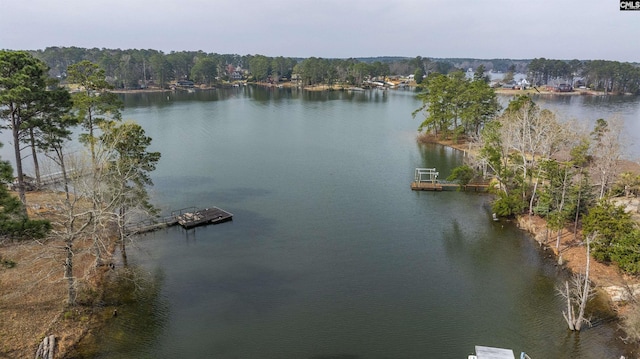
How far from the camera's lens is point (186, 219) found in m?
31.1

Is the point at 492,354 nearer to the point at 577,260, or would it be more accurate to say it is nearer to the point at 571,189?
the point at 577,260

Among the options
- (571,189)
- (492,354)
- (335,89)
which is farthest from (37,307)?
(335,89)

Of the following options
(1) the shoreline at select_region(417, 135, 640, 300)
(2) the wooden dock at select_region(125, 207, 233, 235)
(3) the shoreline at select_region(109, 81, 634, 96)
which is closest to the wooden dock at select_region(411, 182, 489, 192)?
(1) the shoreline at select_region(417, 135, 640, 300)

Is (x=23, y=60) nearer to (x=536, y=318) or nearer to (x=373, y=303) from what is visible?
(x=373, y=303)

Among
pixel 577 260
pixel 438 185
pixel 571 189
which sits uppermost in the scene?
pixel 571 189

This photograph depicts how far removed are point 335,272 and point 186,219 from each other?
12.6m

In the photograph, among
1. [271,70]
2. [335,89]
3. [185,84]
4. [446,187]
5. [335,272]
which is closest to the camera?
[335,272]

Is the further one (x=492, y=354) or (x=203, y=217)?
(x=203, y=217)

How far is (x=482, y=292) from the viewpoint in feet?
76.9

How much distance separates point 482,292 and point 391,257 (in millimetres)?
5752

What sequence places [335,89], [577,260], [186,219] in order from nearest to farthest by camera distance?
[577,260] < [186,219] < [335,89]

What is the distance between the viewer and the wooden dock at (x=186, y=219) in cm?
3012

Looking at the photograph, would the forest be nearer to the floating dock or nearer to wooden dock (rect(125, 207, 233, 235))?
the floating dock

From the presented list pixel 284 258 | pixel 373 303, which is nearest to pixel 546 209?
pixel 373 303
